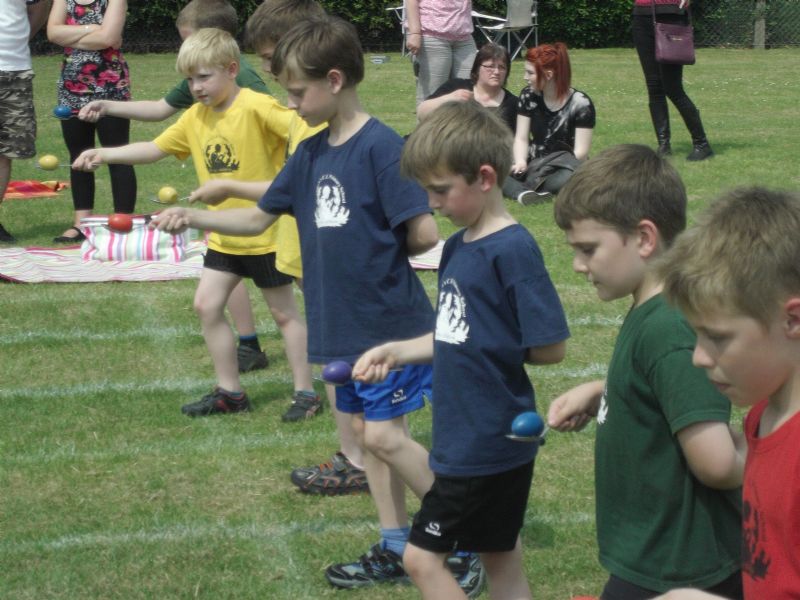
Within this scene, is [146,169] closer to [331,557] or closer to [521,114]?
[521,114]

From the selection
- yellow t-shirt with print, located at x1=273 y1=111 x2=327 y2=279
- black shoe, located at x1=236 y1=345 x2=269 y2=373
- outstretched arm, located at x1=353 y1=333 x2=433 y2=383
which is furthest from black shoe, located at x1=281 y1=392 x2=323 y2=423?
outstretched arm, located at x1=353 y1=333 x2=433 y2=383

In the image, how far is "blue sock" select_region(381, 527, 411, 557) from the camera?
431 centimetres

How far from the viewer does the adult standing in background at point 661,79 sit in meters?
12.0

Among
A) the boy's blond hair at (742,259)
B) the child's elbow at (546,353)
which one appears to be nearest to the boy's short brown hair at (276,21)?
the child's elbow at (546,353)

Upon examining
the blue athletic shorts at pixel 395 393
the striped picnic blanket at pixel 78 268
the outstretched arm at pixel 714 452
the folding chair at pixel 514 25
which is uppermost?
the outstretched arm at pixel 714 452

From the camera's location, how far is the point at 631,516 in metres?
2.88

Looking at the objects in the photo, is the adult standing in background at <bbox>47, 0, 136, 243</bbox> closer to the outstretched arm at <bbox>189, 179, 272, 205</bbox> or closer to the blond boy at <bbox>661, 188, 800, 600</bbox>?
the outstretched arm at <bbox>189, 179, 272, 205</bbox>

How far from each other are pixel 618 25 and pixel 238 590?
25.8 metres

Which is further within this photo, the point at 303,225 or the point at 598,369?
the point at 598,369

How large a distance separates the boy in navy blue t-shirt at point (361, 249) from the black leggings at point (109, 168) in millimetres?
5308

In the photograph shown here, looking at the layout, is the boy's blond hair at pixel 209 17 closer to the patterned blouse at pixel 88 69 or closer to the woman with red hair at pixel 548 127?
the patterned blouse at pixel 88 69

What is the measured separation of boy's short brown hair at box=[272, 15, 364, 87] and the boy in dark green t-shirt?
A: 4.96 ft

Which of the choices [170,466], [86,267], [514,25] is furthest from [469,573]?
[514,25]

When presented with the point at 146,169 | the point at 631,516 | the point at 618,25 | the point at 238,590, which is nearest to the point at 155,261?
the point at 146,169
